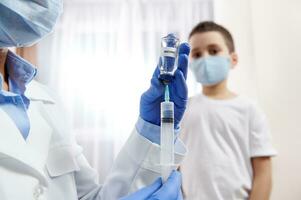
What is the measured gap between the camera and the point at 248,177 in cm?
128

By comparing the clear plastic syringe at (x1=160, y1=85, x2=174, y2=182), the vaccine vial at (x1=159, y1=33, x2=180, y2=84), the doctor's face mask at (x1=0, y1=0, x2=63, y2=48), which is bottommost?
the clear plastic syringe at (x1=160, y1=85, x2=174, y2=182)

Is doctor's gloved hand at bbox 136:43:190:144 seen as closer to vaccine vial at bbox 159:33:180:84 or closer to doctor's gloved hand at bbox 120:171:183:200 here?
vaccine vial at bbox 159:33:180:84

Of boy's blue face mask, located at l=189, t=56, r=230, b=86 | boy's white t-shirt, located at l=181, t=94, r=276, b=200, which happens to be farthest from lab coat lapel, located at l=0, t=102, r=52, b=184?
boy's blue face mask, located at l=189, t=56, r=230, b=86

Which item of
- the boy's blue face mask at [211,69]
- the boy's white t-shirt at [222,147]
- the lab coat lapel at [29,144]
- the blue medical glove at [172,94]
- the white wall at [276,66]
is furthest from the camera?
the white wall at [276,66]

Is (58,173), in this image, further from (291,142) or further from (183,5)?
(183,5)

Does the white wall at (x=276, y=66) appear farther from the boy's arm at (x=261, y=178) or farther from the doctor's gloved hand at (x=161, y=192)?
the doctor's gloved hand at (x=161, y=192)

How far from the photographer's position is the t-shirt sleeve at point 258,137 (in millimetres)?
1299

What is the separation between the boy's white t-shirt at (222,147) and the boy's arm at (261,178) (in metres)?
0.02

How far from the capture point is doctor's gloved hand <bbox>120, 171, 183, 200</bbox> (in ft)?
2.02

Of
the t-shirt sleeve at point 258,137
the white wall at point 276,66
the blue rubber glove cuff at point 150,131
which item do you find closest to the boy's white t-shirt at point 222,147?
the t-shirt sleeve at point 258,137

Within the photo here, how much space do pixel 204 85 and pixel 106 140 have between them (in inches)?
29.9

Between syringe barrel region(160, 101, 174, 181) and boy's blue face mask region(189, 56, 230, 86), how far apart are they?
0.73 meters

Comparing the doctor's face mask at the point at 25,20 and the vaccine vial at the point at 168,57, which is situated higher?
the doctor's face mask at the point at 25,20

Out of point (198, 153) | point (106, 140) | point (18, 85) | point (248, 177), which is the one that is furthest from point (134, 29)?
point (18, 85)
